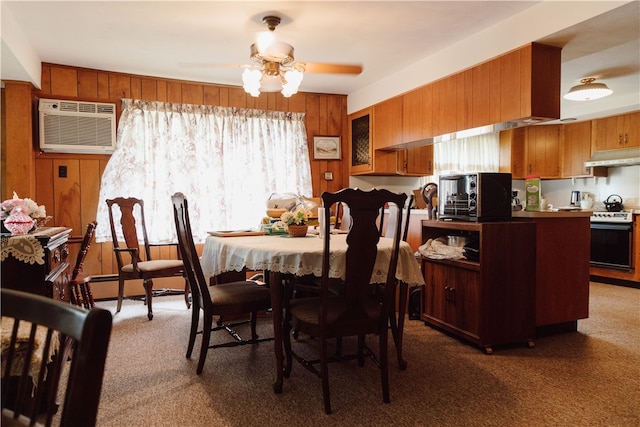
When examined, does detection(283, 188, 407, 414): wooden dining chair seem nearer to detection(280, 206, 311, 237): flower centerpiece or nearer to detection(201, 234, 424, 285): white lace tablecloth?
detection(201, 234, 424, 285): white lace tablecloth

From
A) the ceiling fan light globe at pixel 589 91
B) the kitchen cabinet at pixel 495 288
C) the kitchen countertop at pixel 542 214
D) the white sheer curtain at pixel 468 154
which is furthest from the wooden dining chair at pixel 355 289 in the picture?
the white sheer curtain at pixel 468 154

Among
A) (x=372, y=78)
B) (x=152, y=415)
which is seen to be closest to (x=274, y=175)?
(x=372, y=78)

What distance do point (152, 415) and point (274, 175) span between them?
11.2 feet

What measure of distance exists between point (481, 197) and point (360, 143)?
2590mm

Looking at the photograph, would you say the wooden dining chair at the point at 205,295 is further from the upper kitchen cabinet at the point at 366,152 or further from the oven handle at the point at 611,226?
the oven handle at the point at 611,226

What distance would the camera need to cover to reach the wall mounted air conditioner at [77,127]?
157 inches

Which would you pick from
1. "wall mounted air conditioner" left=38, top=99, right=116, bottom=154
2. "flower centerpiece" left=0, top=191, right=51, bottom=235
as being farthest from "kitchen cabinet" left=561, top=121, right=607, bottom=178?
"flower centerpiece" left=0, top=191, right=51, bottom=235

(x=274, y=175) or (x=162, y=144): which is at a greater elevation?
(x=162, y=144)

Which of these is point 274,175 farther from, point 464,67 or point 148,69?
point 464,67

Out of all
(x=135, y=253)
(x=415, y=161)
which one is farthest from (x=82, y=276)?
(x=415, y=161)

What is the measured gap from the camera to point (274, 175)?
197 inches

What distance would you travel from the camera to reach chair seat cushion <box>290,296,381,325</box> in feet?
6.60

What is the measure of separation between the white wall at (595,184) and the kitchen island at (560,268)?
257 cm

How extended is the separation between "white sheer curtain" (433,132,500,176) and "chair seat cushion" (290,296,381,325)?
3.92 meters
